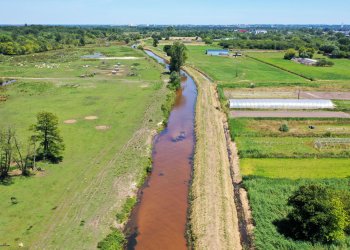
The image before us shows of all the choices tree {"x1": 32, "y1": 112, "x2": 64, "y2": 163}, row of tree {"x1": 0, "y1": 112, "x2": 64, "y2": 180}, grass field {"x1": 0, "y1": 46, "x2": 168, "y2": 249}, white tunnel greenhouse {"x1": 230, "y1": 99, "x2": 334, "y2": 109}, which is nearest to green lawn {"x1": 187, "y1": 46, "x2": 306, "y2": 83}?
grass field {"x1": 0, "y1": 46, "x2": 168, "y2": 249}

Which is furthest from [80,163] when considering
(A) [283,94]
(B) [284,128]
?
(A) [283,94]

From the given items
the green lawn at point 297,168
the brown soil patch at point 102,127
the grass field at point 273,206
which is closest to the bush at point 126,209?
the grass field at point 273,206

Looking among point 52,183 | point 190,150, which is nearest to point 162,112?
point 190,150

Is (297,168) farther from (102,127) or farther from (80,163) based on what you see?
(102,127)

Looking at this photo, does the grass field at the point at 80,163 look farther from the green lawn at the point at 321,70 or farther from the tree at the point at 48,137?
the green lawn at the point at 321,70

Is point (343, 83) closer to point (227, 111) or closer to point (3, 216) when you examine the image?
point (227, 111)
